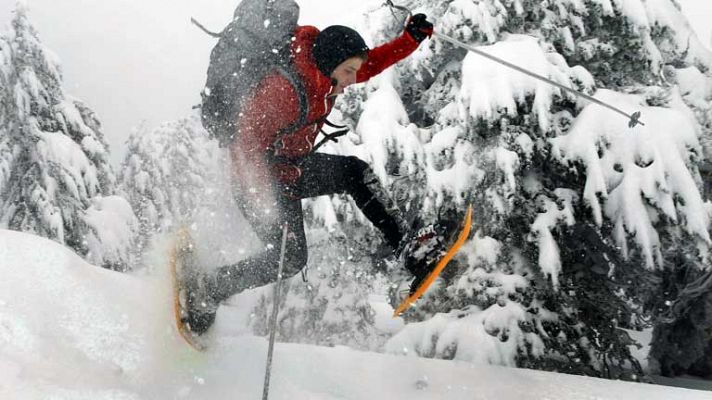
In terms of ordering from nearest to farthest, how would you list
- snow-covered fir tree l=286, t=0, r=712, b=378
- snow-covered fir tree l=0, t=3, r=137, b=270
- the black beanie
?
the black beanie → snow-covered fir tree l=286, t=0, r=712, b=378 → snow-covered fir tree l=0, t=3, r=137, b=270

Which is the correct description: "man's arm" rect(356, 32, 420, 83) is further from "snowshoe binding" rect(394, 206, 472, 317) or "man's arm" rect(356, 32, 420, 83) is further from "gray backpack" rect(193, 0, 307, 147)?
"snowshoe binding" rect(394, 206, 472, 317)

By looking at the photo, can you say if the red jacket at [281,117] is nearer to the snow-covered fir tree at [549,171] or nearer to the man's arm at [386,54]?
the man's arm at [386,54]

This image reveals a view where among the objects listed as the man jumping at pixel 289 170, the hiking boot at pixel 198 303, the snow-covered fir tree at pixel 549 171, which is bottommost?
the snow-covered fir tree at pixel 549 171

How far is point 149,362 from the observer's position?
274 centimetres

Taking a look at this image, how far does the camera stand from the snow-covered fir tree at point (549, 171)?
533 cm

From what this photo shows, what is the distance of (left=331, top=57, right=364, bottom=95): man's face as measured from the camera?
3021mm

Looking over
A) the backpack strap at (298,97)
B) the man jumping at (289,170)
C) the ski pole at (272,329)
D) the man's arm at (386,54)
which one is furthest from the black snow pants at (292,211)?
the man's arm at (386,54)

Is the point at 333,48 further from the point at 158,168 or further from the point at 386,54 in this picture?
the point at 158,168

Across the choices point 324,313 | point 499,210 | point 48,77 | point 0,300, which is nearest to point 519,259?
point 499,210

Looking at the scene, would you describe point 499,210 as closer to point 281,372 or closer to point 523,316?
point 523,316

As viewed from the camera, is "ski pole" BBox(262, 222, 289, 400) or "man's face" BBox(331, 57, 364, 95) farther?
"man's face" BBox(331, 57, 364, 95)

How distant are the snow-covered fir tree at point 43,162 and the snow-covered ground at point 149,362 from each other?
915 cm

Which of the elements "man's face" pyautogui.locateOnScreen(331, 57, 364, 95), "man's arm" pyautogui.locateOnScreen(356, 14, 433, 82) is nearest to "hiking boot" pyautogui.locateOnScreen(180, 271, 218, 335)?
"man's face" pyautogui.locateOnScreen(331, 57, 364, 95)

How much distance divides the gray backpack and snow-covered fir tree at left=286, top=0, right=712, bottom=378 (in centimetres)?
298
